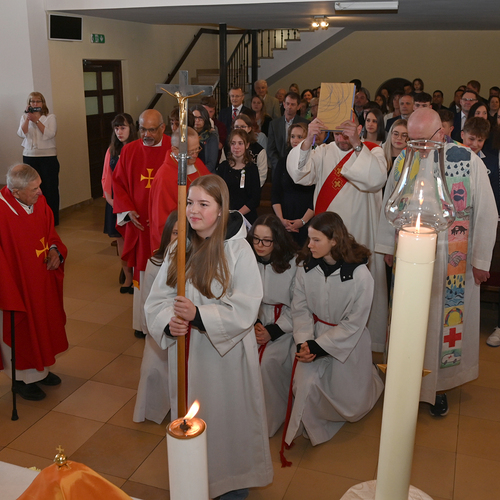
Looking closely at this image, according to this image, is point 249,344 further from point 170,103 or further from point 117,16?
point 170,103

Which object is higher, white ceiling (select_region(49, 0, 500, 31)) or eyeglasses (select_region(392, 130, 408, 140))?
white ceiling (select_region(49, 0, 500, 31))

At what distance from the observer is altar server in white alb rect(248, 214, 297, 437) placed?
11.4ft

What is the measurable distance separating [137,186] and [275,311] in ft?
6.09

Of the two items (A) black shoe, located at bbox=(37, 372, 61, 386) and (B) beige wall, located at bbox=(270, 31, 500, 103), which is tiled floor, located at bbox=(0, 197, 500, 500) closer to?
(A) black shoe, located at bbox=(37, 372, 61, 386)

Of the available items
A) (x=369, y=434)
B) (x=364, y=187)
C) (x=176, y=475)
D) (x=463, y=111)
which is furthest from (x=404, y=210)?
(x=463, y=111)

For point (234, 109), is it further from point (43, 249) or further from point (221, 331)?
point (221, 331)

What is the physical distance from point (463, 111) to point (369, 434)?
5.08 meters

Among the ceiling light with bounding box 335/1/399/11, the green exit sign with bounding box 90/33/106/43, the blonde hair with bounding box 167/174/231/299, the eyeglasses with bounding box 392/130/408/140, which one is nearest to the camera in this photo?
the blonde hair with bounding box 167/174/231/299

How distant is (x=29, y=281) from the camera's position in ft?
11.8

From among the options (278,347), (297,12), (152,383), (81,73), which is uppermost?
(297,12)

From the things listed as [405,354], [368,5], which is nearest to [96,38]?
[368,5]

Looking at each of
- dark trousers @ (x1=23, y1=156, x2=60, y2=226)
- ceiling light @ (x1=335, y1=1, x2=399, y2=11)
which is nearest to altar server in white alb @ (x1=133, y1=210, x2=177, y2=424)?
ceiling light @ (x1=335, y1=1, x2=399, y2=11)

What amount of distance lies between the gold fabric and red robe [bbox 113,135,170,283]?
3.93m

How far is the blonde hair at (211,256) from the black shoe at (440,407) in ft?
6.20
